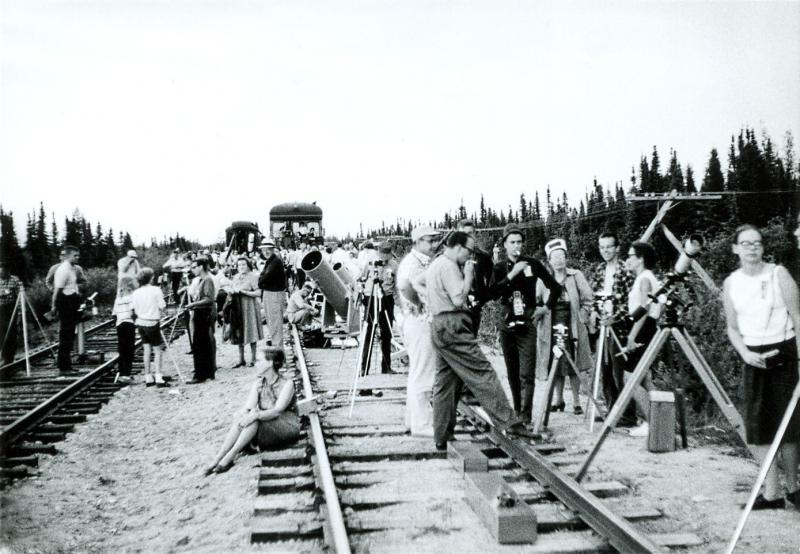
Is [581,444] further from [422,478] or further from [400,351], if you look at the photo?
[400,351]

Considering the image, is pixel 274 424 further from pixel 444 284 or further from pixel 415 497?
pixel 444 284

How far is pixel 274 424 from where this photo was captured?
6.64m

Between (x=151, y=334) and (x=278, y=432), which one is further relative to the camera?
(x=151, y=334)

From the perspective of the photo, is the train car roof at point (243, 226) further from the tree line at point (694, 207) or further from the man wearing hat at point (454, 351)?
the man wearing hat at point (454, 351)

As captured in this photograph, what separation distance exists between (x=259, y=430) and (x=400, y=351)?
576 cm

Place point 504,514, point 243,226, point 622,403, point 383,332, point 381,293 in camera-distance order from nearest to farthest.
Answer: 1. point 504,514
2. point 622,403
3. point 381,293
4. point 383,332
5. point 243,226

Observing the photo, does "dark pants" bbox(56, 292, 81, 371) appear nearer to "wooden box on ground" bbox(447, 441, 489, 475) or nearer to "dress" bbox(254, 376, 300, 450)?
"dress" bbox(254, 376, 300, 450)

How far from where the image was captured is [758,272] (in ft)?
16.1

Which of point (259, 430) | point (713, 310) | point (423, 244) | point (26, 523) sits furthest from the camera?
point (713, 310)

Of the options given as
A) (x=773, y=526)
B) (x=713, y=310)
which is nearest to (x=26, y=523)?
(x=773, y=526)

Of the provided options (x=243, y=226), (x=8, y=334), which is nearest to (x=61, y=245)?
(x=243, y=226)

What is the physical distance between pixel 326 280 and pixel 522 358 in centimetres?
716

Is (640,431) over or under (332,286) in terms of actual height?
under

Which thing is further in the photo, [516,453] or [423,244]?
[423,244]
